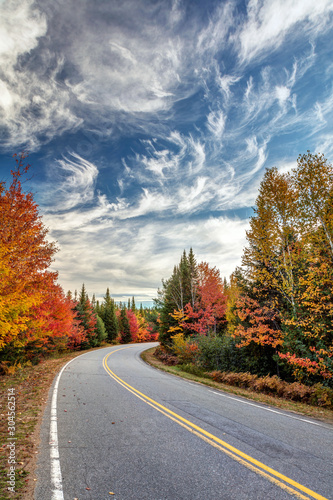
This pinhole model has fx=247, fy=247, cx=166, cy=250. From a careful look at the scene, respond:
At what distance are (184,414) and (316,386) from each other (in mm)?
6689

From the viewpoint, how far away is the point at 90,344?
43.6 m

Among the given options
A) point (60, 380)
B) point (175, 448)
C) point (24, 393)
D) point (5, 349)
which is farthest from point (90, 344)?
point (175, 448)

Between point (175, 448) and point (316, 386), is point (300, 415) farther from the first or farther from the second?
point (175, 448)

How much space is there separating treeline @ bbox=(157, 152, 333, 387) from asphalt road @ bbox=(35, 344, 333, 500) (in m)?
4.33

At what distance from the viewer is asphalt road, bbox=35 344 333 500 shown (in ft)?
11.4

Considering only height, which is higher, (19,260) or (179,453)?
(19,260)

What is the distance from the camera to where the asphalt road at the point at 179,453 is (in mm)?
3480

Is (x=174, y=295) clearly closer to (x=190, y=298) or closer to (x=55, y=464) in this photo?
(x=190, y=298)

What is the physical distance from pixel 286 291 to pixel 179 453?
10275 mm

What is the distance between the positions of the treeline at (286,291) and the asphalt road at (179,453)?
433 centimetres

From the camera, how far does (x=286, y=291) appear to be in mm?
12758

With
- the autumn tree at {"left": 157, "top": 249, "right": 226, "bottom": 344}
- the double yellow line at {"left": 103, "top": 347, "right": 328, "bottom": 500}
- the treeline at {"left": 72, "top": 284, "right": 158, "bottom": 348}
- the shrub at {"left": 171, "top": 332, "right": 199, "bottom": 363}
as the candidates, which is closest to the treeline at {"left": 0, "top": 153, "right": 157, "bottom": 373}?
the double yellow line at {"left": 103, "top": 347, "right": 328, "bottom": 500}

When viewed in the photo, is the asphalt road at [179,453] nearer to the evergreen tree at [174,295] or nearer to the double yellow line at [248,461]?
the double yellow line at [248,461]

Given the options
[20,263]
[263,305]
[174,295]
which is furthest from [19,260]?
[174,295]
